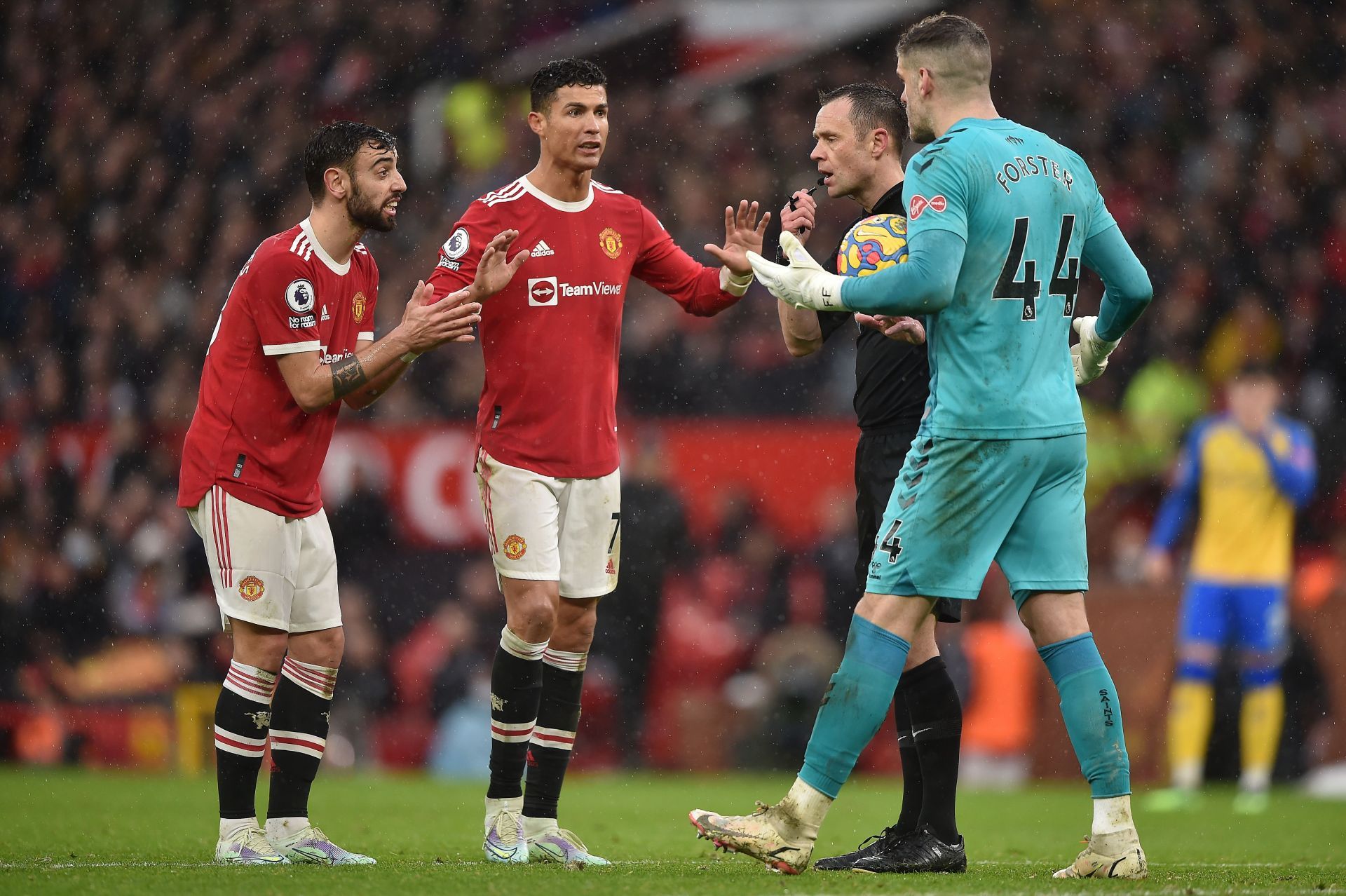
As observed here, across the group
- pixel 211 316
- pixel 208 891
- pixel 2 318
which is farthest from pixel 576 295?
pixel 2 318

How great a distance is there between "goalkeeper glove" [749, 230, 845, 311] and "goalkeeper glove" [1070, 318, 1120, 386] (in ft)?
3.56

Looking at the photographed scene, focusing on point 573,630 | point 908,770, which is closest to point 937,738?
point 908,770

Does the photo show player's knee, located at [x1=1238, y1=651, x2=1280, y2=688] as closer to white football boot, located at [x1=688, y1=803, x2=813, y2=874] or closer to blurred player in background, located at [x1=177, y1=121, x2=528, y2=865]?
white football boot, located at [x1=688, y1=803, x2=813, y2=874]

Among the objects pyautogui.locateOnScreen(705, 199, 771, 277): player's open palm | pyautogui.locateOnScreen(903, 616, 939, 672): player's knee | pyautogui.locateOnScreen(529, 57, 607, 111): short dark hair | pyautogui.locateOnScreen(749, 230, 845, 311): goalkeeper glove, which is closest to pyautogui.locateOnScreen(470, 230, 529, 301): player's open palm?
pyautogui.locateOnScreen(529, 57, 607, 111): short dark hair

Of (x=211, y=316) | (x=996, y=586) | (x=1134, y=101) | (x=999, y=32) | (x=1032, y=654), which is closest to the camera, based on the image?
(x=1032, y=654)

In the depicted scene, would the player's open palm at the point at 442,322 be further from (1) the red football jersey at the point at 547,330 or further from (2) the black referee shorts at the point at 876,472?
(2) the black referee shorts at the point at 876,472

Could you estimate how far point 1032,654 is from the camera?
476 inches

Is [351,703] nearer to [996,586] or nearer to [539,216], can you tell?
[996,586]

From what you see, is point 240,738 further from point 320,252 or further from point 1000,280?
point 1000,280

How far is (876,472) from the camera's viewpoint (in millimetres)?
5840

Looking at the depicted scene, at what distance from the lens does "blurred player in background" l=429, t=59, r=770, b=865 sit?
5875 millimetres

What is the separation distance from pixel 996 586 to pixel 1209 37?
28.0ft

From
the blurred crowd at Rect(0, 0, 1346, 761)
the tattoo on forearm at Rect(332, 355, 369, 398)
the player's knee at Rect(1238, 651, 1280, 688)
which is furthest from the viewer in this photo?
the blurred crowd at Rect(0, 0, 1346, 761)

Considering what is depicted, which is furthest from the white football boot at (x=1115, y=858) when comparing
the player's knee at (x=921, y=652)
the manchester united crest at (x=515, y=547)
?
the manchester united crest at (x=515, y=547)
